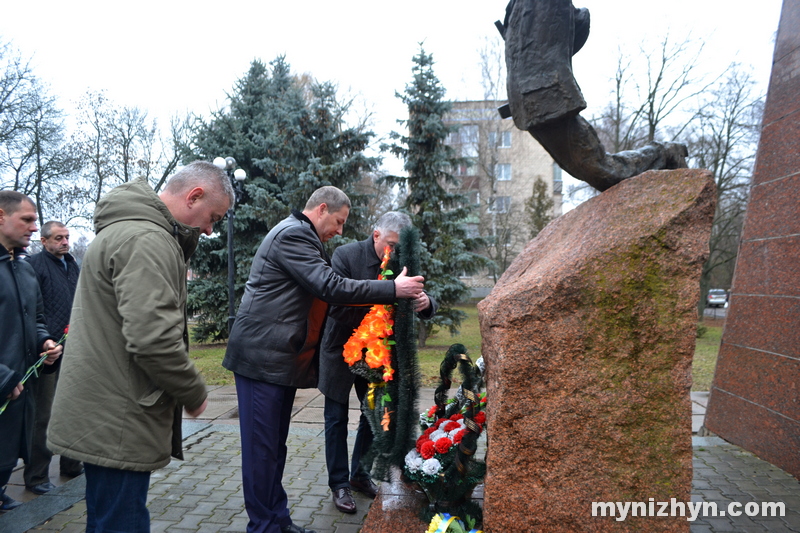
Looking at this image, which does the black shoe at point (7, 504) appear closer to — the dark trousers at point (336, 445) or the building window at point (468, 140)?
the dark trousers at point (336, 445)

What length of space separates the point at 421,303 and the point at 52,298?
127 inches

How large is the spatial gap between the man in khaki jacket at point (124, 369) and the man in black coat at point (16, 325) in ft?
5.65

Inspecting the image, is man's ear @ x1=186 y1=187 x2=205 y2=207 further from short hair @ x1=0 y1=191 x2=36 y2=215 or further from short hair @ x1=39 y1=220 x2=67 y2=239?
short hair @ x1=39 y1=220 x2=67 y2=239

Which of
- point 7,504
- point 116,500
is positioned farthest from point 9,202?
point 116,500

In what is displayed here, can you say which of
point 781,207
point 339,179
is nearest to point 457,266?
point 339,179

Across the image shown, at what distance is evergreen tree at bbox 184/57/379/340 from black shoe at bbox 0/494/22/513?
10.1 metres

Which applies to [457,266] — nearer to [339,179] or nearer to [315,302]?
[339,179]

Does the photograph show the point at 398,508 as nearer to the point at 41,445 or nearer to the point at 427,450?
the point at 427,450

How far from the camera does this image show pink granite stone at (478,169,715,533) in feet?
8.46

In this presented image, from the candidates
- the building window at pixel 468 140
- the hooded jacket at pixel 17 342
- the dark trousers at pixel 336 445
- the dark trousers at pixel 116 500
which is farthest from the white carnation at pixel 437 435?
the building window at pixel 468 140

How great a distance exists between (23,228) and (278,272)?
6.41 feet

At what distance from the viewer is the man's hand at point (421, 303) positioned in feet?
10.2

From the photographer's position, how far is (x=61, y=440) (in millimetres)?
2004

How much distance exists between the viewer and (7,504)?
3.64 metres
